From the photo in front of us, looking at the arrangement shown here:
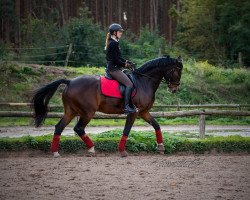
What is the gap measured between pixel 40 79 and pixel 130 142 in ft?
47.3

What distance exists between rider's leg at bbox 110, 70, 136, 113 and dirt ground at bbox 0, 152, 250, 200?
1219 mm

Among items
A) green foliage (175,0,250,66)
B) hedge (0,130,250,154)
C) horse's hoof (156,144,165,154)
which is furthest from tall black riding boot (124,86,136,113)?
green foliage (175,0,250,66)

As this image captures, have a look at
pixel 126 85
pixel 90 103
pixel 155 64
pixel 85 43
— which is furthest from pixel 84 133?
pixel 85 43

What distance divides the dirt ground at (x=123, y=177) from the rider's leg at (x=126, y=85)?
1219 millimetres

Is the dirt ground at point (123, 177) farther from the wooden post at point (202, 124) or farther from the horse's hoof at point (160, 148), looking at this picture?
the wooden post at point (202, 124)

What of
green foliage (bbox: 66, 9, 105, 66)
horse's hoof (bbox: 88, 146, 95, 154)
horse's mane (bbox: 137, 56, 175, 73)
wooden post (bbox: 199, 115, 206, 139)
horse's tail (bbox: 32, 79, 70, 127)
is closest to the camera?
horse's hoof (bbox: 88, 146, 95, 154)

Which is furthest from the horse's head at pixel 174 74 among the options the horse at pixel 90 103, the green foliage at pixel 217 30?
Result: the green foliage at pixel 217 30

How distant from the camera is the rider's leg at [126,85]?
11.5 meters

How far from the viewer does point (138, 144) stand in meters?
12.3

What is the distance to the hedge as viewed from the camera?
11953 mm

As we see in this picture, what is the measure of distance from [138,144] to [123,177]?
3.53 m

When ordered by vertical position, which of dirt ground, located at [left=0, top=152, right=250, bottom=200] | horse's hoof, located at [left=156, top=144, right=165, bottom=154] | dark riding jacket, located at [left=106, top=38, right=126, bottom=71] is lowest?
horse's hoof, located at [left=156, top=144, right=165, bottom=154]

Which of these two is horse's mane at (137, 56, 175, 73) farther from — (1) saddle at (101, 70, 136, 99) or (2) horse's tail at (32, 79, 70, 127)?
(2) horse's tail at (32, 79, 70, 127)

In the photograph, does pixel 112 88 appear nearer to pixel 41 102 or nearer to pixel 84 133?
pixel 84 133
